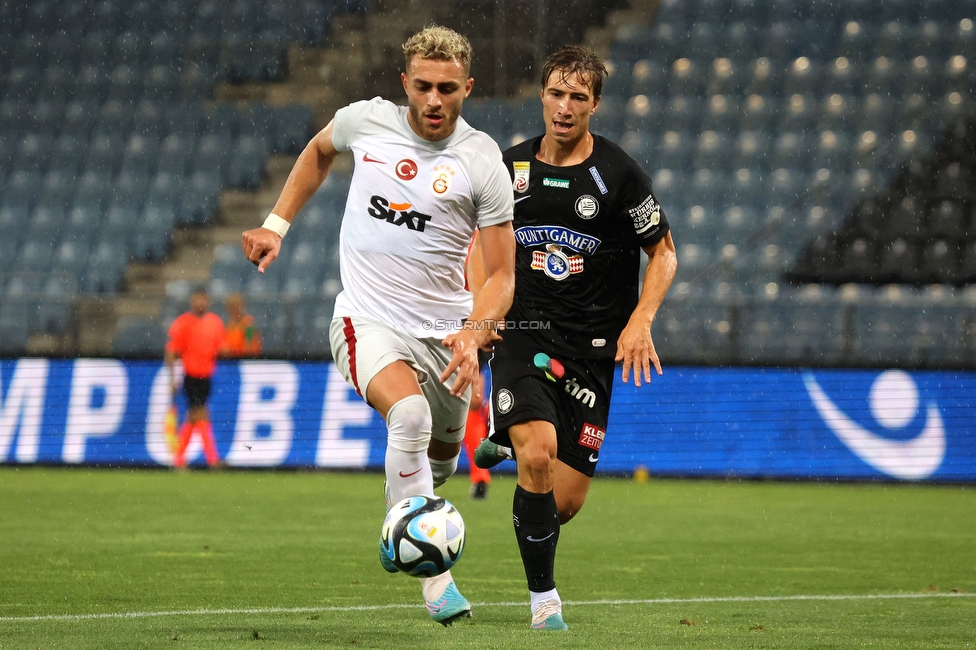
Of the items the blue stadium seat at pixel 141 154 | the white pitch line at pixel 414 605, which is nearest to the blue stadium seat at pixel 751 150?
the blue stadium seat at pixel 141 154

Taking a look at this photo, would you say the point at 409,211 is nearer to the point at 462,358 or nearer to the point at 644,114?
the point at 462,358

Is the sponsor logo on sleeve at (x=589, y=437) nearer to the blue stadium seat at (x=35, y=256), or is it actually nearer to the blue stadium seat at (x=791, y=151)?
the blue stadium seat at (x=791, y=151)

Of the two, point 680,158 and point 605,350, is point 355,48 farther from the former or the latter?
point 605,350

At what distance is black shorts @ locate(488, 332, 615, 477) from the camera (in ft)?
19.0

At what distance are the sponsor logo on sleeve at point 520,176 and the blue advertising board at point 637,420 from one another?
802 cm

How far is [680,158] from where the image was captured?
62.6 feet

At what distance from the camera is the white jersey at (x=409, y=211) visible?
5531 mm

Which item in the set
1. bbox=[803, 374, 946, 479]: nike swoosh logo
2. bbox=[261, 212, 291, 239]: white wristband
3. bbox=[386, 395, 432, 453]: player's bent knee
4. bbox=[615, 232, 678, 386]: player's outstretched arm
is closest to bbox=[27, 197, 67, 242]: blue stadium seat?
bbox=[803, 374, 946, 479]: nike swoosh logo

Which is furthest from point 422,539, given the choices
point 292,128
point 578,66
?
point 292,128

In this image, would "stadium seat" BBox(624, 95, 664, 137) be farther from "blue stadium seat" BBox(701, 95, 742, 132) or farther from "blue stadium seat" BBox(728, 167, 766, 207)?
"blue stadium seat" BBox(728, 167, 766, 207)

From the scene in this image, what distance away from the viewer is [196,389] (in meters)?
14.3

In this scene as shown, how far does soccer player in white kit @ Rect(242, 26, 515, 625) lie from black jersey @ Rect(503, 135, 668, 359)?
1.47ft

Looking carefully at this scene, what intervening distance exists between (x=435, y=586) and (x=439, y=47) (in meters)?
2.09

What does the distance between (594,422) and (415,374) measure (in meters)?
1.04
